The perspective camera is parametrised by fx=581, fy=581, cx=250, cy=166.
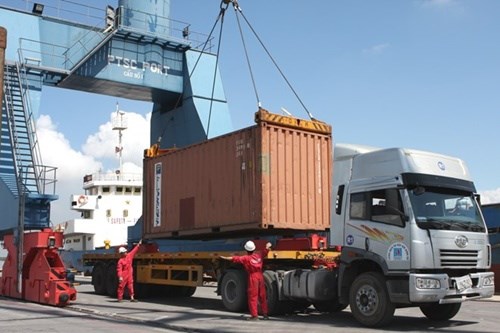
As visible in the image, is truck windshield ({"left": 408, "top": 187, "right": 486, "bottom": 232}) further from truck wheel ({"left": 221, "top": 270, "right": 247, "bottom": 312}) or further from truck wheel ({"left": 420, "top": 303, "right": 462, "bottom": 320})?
truck wheel ({"left": 221, "top": 270, "right": 247, "bottom": 312})

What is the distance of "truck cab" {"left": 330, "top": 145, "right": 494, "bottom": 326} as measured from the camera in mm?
9266

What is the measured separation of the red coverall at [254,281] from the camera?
Answer: 36.0 feet

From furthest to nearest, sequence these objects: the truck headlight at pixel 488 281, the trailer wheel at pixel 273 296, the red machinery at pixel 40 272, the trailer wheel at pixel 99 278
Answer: the trailer wheel at pixel 99 278 < the red machinery at pixel 40 272 < the trailer wheel at pixel 273 296 < the truck headlight at pixel 488 281

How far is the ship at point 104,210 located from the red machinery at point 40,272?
20.4m

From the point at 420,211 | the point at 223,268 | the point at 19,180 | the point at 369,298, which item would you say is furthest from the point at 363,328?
the point at 19,180

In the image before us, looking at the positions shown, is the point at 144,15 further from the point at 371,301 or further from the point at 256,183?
the point at 371,301

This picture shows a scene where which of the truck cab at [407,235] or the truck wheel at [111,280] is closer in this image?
the truck cab at [407,235]

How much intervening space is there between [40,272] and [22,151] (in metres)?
8.76

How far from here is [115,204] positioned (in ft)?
124

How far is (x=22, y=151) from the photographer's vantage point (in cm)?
2230

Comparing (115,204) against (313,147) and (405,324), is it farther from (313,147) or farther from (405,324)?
(405,324)

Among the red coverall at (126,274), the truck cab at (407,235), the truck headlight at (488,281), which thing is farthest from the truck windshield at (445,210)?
the red coverall at (126,274)

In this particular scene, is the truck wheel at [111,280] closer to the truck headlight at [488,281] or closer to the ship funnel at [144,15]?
the truck headlight at [488,281]

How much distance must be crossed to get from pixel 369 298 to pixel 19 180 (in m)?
15.3
